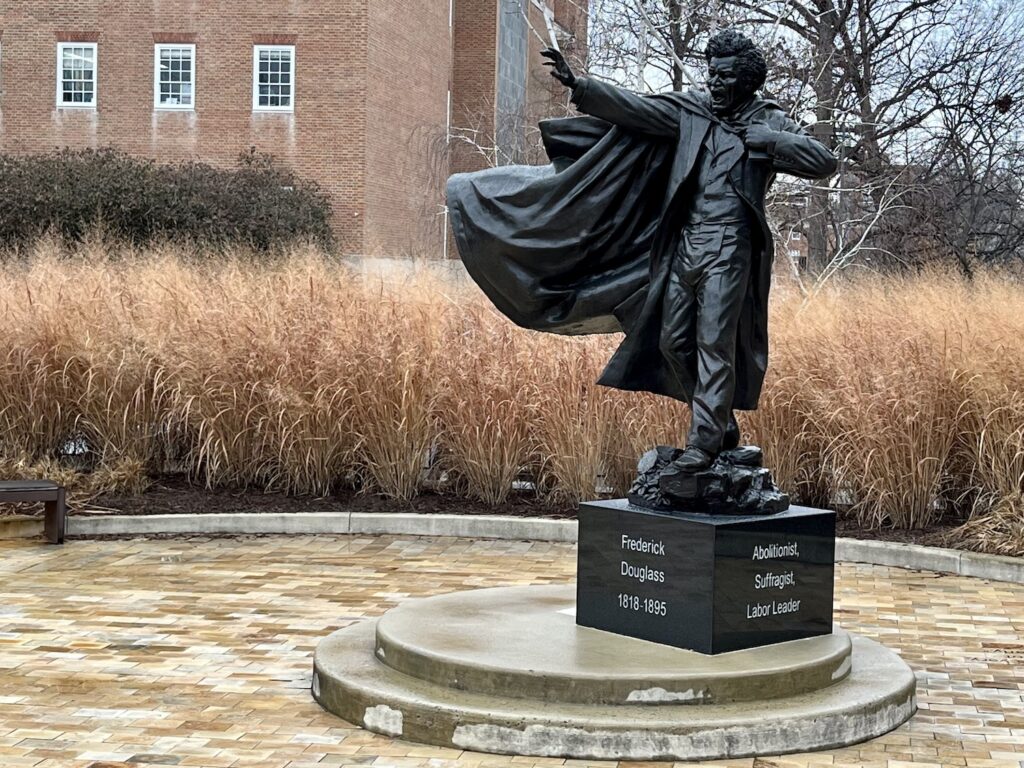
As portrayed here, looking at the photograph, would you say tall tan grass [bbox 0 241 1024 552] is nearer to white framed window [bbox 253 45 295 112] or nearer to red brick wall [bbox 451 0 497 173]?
white framed window [bbox 253 45 295 112]

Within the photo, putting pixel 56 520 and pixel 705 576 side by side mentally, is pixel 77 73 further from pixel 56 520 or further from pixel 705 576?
pixel 705 576

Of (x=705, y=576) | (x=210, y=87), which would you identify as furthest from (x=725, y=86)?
(x=210, y=87)

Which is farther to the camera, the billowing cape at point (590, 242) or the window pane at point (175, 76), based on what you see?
the window pane at point (175, 76)

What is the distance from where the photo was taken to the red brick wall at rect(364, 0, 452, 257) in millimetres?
32656

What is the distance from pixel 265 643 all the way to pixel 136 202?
2300 cm

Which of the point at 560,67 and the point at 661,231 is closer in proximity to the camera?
the point at 560,67

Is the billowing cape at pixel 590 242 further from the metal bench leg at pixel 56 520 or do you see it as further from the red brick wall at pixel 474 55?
the red brick wall at pixel 474 55

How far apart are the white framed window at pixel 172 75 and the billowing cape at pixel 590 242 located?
27121mm

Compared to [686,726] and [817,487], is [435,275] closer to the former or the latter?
[817,487]

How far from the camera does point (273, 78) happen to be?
107ft

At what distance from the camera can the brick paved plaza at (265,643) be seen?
5.47 m

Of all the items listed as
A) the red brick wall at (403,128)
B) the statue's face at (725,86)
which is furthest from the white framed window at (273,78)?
the statue's face at (725,86)

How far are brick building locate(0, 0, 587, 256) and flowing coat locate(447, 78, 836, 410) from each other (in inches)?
969

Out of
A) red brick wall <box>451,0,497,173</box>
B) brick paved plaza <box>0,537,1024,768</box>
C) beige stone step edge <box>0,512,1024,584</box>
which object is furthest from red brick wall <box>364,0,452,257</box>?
brick paved plaza <box>0,537,1024,768</box>
